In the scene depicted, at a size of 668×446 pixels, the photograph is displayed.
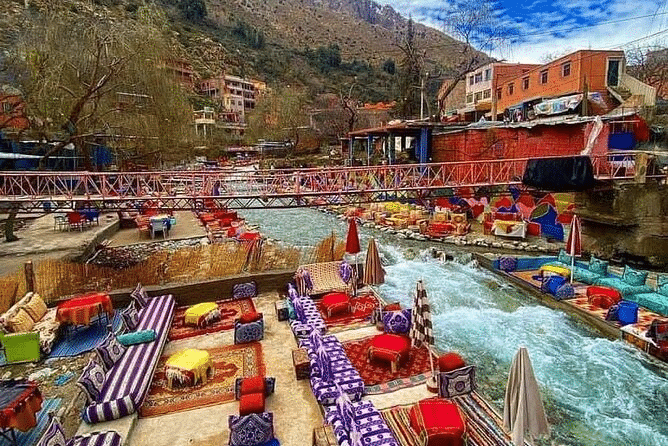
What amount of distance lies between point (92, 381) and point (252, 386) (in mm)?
2472

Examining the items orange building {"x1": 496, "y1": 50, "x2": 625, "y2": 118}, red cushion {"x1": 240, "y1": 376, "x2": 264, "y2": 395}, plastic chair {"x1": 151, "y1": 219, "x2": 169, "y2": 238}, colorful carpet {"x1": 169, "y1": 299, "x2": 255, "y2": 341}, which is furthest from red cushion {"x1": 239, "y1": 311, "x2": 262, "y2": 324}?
orange building {"x1": 496, "y1": 50, "x2": 625, "y2": 118}

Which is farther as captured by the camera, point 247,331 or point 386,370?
point 247,331

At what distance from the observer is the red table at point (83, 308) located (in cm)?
951

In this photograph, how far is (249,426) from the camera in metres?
5.69

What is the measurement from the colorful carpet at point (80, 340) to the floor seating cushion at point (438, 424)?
7.15 m

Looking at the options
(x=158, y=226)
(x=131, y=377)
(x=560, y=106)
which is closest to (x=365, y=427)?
(x=131, y=377)

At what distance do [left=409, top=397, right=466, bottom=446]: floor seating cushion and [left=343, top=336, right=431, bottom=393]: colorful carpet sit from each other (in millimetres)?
1250

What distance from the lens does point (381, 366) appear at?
8.02 m

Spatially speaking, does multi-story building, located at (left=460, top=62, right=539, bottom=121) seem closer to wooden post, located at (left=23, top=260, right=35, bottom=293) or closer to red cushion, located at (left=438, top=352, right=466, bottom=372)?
red cushion, located at (left=438, top=352, right=466, bottom=372)

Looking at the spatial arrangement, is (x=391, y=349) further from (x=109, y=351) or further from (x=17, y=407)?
A: (x=17, y=407)

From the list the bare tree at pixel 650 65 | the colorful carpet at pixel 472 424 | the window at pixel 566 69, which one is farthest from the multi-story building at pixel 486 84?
the colorful carpet at pixel 472 424

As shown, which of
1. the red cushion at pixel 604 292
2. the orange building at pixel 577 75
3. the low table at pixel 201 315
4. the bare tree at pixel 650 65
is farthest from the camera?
the bare tree at pixel 650 65

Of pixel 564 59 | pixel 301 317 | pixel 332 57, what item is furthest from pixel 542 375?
pixel 332 57

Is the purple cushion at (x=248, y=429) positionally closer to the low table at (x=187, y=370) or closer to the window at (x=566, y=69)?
the low table at (x=187, y=370)
